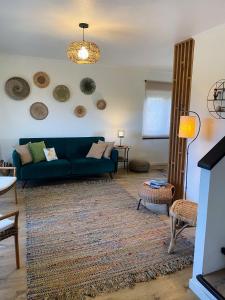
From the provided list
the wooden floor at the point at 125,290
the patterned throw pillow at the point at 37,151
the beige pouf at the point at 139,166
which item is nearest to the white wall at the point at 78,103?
the beige pouf at the point at 139,166

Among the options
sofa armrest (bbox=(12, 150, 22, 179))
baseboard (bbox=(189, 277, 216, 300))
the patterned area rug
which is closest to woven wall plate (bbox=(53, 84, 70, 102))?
sofa armrest (bbox=(12, 150, 22, 179))

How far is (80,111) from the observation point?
554 centimetres

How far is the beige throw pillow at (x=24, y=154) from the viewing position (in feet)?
14.6

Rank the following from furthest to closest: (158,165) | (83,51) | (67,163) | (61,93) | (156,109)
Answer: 1. (158,165)
2. (156,109)
3. (61,93)
4. (67,163)
5. (83,51)

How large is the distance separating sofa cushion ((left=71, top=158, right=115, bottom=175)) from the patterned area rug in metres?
0.84

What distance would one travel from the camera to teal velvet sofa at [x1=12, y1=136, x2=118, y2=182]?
4.44 metres

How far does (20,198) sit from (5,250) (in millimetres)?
1568

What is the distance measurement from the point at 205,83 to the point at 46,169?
3.06m

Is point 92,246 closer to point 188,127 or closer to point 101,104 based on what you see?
point 188,127

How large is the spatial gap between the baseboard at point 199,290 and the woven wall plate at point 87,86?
4.41m

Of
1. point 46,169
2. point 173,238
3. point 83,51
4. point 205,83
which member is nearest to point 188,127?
point 205,83

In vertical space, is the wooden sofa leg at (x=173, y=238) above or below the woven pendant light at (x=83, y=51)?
below

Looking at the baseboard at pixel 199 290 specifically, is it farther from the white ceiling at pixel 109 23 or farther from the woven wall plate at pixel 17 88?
the woven wall plate at pixel 17 88

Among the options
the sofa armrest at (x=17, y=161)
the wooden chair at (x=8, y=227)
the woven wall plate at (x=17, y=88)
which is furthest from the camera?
the woven wall plate at (x=17, y=88)
